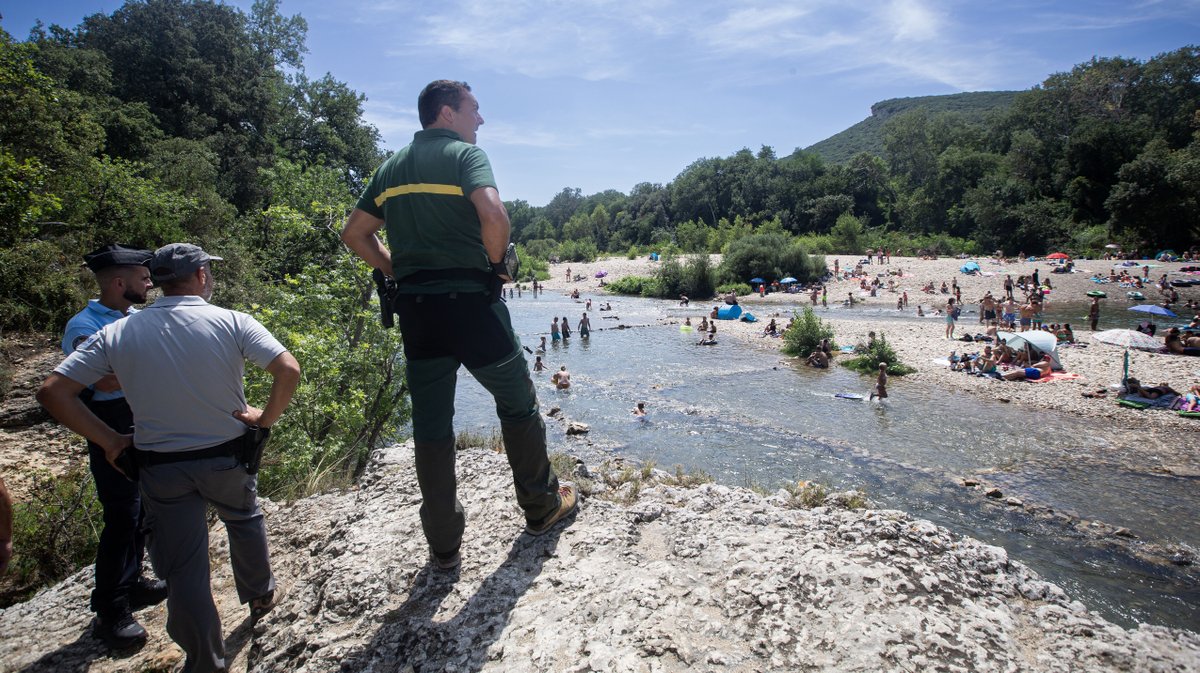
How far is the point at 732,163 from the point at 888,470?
89046 mm

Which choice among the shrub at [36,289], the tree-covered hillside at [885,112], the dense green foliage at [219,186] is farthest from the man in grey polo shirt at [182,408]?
the tree-covered hillside at [885,112]

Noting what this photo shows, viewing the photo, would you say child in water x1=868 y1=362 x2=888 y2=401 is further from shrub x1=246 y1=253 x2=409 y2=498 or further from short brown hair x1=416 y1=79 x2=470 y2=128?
short brown hair x1=416 y1=79 x2=470 y2=128

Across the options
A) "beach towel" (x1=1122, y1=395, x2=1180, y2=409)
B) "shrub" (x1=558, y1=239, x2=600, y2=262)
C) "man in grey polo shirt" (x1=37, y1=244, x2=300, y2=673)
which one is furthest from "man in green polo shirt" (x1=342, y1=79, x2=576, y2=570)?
"shrub" (x1=558, y1=239, x2=600, y2=262)

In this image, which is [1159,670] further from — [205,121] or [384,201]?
[205,121]

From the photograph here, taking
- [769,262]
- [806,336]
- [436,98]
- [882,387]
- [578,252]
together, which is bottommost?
[882,387]

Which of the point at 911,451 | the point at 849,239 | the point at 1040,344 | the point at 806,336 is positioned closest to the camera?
the point at 911,451

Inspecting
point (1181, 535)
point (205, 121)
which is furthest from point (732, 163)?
point (1181, 535)

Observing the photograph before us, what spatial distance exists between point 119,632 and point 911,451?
46.3 ft

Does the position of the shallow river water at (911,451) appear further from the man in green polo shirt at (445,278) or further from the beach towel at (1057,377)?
the man in green polo shirt at (445,278)

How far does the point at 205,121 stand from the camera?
98.0 ft

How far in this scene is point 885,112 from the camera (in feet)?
623

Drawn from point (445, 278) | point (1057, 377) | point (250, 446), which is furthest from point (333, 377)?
point (1057, 377)

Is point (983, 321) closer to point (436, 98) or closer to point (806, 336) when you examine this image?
point (806, 336)

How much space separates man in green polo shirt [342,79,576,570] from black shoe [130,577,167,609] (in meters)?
1.87
